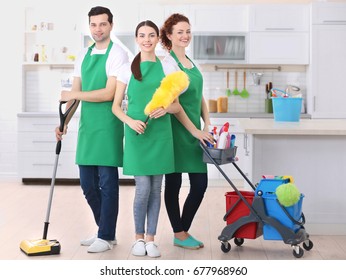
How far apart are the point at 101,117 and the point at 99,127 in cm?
6

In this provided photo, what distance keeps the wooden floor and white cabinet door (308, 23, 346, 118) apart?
159 centimetres

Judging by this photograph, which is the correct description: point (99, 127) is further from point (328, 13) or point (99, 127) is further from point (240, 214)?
point (328, 13)

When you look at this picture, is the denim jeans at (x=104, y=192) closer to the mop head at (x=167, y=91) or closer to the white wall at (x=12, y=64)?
the mop head at (x=167, y=91)

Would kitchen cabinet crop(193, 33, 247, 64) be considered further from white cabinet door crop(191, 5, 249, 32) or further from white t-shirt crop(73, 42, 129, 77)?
white t-shirt crop(73, 42, 129, 77)

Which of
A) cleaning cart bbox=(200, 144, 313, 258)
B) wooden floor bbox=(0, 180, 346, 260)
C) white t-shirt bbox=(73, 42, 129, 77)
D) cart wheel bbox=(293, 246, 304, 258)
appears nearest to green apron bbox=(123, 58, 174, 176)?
white t-shirt bbox=(73, 42, 129, 77)

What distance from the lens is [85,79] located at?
4.08 metres

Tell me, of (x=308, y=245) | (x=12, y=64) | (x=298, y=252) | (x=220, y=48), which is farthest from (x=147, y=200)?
(x=12, y=64)

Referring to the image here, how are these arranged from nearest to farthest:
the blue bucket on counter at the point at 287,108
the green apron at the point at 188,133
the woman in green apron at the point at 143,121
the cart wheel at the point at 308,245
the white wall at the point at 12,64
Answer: the woman in green apron at the point at 143,121, the green apron at the point at 188,133, the cart wheel at the point at 308,245, the blue bucket on counter at the point at 287,108, the white wall at the point at 12,64

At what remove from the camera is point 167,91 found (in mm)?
3705

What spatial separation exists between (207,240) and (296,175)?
74cm

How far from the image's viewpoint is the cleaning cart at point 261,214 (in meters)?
3.95

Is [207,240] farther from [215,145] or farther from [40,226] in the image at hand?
[40,226]

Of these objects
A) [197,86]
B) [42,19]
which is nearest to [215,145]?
[197,86]

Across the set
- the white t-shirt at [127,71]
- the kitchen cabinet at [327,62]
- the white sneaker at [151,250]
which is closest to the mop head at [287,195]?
the white sneaker at [151,250]
